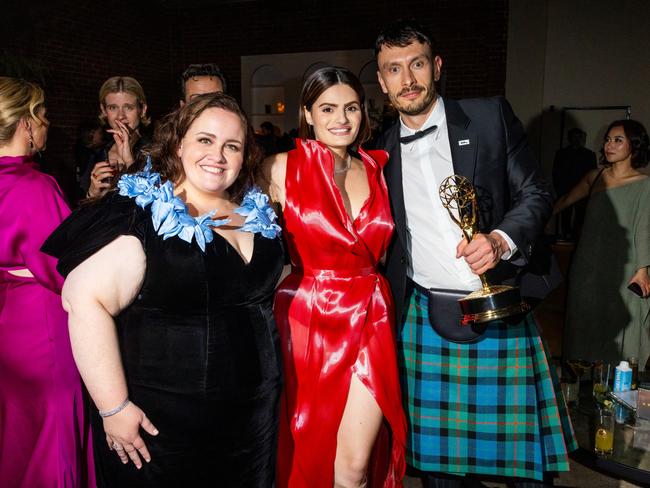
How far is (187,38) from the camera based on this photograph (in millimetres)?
11898

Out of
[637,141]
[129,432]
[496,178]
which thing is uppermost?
[637,141]

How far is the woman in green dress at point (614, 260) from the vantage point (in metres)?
3.94

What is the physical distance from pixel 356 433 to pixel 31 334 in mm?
1353

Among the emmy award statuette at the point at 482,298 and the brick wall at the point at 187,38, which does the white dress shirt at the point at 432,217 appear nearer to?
the emmy award statuette at the point at 482,298

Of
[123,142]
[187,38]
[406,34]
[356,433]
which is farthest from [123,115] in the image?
[187,38]

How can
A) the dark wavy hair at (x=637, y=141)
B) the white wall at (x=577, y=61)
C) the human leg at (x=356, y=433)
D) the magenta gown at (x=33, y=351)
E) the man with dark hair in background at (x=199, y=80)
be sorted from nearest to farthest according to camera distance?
1. the magenta gown at (x=33, y=351)
2. the human leg at (x=356, y=433)
3. the man with dark hair in background at (x=199, y=80)
4. the dark wavy hair at (x=637, y=141)
5. the white wall at (x=577, y=61)

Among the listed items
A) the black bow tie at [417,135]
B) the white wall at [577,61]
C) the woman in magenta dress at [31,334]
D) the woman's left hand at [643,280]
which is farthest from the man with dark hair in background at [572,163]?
the woman in magenta dress at [31,334]

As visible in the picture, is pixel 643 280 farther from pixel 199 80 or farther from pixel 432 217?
pixel 199 80

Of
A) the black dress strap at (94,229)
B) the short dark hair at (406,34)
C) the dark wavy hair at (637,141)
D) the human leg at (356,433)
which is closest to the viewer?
the black dress strap at (94,229)

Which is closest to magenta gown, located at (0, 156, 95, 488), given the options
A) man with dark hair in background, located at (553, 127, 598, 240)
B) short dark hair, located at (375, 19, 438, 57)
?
short dark hair, located at (375, 19, 438, 57)

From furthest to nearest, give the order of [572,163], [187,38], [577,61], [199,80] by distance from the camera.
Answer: [187,38], [577,61], [572,163], [199,80]

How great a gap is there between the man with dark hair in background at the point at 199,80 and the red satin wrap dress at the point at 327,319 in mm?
847

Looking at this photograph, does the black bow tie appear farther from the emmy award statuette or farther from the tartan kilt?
the tartan kilt

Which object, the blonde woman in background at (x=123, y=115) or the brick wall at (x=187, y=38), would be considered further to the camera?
the brick wall at (x=187, y=38)
